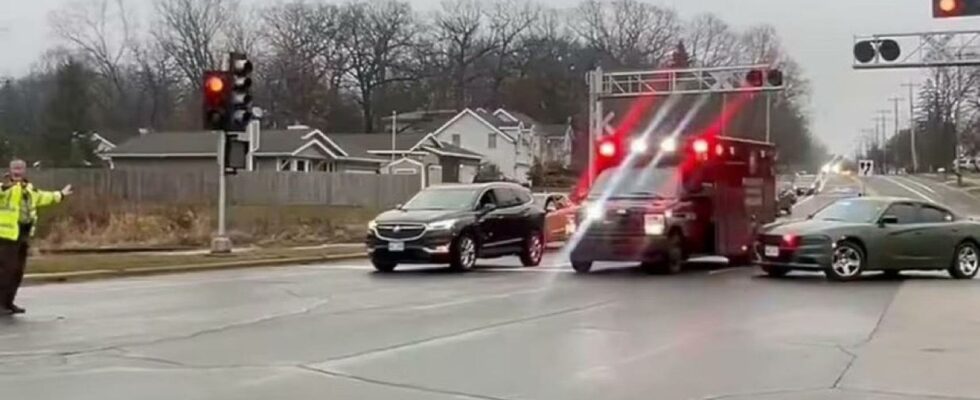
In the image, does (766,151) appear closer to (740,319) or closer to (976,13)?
(976,13)

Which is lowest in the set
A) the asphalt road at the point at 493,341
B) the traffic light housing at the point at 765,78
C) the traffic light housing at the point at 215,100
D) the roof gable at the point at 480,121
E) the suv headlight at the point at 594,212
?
the asphalt road at the point at 493,341

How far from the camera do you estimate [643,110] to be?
3145 inches

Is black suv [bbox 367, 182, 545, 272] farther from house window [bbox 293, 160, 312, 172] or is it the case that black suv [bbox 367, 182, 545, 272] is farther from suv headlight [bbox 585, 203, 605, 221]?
house window [bbox 293, 160, 312, 172]

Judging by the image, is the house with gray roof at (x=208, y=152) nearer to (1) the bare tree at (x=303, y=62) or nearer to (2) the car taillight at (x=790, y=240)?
(1) the bare tree at (x=303, y=62)

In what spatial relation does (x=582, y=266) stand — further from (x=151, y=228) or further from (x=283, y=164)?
(x=283, y=164)

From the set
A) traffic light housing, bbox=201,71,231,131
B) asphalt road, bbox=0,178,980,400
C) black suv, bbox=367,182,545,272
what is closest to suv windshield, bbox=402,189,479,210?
black suv, bbox=367,182,545,272

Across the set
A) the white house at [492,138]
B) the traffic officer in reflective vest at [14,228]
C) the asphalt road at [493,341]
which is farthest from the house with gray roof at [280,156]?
the traffic officer in reflective vest at [14,228]

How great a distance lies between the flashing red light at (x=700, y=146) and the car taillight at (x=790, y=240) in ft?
8.40

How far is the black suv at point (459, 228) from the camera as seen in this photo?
2203 cm

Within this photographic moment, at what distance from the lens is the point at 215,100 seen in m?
25.1

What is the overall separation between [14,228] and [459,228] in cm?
924

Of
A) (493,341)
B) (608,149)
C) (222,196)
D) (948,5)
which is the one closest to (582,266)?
(608,149)

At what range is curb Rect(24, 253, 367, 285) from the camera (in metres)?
20.2

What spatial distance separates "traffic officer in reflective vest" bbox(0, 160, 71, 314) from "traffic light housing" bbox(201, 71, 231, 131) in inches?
402
